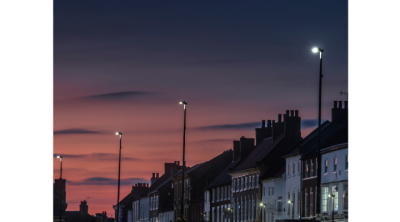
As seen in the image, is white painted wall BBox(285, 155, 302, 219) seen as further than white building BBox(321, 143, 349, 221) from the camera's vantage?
Yes

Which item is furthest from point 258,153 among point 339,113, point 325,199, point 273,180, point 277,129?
point 325,199

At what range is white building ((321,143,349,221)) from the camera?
56719mm

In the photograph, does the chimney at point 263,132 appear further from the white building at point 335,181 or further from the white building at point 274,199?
the white building at point 335,181

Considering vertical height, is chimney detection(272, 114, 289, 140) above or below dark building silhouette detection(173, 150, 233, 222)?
above

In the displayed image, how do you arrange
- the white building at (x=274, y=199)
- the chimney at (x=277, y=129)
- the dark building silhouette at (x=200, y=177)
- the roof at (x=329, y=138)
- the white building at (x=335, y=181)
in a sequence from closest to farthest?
the white building at (x=335, y=181) → the roof at (x=329, y=138) → the white building at (x=274, y=199) → the chimney at (x=277, y=129) → the dark building silhouette at (x=200, y=177)

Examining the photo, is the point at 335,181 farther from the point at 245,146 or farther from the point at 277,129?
the point at 245,146

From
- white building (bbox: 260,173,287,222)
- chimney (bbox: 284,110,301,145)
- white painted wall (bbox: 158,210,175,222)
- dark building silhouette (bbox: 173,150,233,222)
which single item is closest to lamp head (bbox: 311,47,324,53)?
white building (bbox: 260,173,287,222)

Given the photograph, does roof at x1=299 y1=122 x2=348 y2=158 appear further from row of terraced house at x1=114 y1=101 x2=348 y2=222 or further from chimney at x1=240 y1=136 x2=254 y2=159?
chimney at x1=240 y1=136 x2=254 y2=159

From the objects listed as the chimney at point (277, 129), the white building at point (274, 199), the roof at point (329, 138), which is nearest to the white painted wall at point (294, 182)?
the white building at point (274, 199)

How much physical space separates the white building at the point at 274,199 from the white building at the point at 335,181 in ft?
41.7

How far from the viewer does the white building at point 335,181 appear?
2233 inches

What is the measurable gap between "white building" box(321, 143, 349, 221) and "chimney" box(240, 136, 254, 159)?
37.6m
